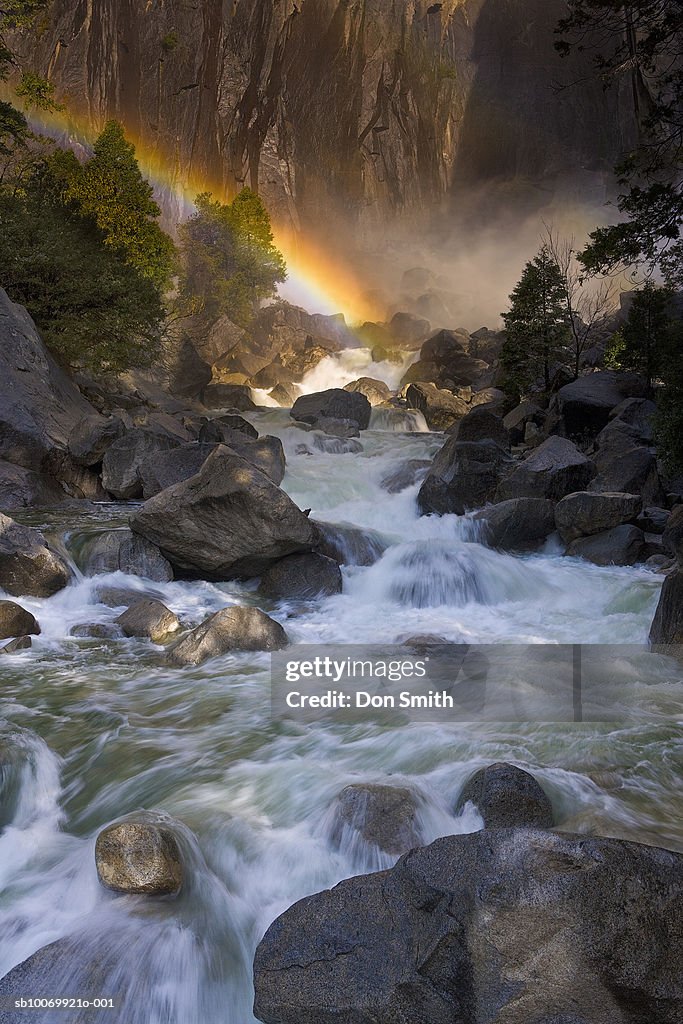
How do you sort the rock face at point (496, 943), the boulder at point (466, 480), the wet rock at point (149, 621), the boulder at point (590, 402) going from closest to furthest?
the rock face at point (496, 943) < the wet rock at point (149, 621) < the boulder at point (466, 480) < the boulder at point (590, 402)

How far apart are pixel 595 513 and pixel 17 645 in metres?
11.5

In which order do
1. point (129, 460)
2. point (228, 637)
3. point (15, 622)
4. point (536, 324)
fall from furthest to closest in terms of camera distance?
point (536, 324)
point (129, 460)
point (15, 622)
point (228, 637)

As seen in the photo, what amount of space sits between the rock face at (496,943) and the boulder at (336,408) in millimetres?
29150

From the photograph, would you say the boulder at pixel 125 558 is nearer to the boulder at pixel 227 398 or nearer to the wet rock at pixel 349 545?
the wet rock at pixel 349 545

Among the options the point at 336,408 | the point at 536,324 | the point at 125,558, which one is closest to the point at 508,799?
the point at 125,558

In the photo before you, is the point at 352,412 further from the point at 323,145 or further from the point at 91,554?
the point at 323,145

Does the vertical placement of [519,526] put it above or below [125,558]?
above

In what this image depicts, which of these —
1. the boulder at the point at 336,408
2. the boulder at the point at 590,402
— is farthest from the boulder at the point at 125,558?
the boulder at the point at 336,408

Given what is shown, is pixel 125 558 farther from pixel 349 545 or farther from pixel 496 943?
pixel 496 943

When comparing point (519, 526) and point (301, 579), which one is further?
point (519, 526)

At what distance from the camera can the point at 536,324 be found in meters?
30.1

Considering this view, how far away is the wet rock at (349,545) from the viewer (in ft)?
45.1
